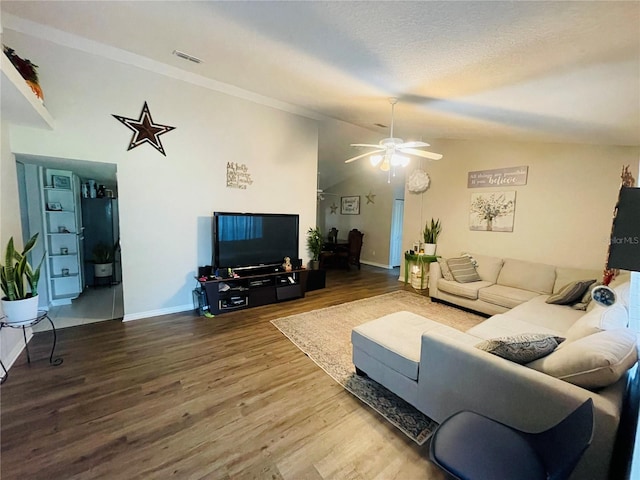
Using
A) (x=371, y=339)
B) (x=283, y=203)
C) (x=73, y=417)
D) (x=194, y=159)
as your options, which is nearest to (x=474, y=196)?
(x=283, y=203)

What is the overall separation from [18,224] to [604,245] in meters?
6.91

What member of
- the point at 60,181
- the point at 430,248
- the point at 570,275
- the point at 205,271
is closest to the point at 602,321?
the point at 570,275

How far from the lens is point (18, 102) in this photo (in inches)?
86.7

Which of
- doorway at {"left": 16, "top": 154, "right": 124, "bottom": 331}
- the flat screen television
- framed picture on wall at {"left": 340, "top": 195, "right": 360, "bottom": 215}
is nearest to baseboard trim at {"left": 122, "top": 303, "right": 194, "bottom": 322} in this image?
doorway at {"left": 16, "top": 154, "right": 124, "bottom": 331}

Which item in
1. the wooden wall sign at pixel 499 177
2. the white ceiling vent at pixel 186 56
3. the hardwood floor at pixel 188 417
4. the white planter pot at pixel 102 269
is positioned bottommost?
the hardwood floor at pixel 188 417

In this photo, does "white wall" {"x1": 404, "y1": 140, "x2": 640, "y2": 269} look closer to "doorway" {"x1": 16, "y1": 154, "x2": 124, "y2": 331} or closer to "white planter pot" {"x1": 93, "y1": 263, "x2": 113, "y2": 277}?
"doorway" {"x1": 16, "y1": 154, "x2": 124, "y2": 331}

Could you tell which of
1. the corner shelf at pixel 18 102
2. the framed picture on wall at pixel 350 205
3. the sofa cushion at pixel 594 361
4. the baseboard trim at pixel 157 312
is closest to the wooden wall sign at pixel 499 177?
the sofa cushion at pixel 594 361

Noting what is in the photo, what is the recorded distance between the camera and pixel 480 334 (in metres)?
2.31

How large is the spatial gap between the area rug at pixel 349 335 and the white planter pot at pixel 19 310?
7.44 feet

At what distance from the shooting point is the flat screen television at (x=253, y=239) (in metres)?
3.79

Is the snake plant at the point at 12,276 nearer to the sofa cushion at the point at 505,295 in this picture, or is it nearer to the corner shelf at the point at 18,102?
the corner shelf at the point at 18,102

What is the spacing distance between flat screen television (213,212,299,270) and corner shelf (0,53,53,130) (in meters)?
1.88

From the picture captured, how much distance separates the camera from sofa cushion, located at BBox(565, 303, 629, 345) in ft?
5.78

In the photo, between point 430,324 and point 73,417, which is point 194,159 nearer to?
point 73,417
